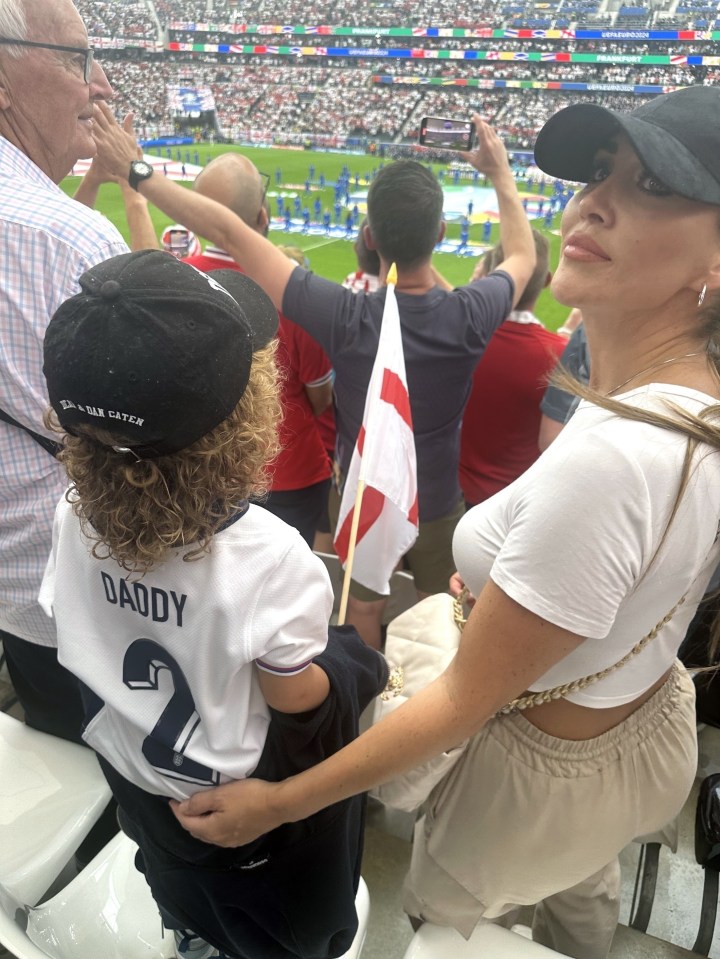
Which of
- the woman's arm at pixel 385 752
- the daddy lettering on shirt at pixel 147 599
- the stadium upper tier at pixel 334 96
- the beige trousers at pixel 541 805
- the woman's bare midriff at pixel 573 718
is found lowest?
the beige trousers at pixel 541 805

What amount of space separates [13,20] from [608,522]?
3.94 ft

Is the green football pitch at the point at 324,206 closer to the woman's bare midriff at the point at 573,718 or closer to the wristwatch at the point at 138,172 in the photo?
the wristwatch at the point at 138,172

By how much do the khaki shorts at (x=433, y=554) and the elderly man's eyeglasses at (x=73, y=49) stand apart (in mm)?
1409

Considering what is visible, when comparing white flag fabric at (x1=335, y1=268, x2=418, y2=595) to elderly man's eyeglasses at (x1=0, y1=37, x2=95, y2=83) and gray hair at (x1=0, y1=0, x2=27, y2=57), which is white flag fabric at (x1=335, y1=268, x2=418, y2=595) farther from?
gray hair at (x1=0, y1=0, x2=27, y2=57)

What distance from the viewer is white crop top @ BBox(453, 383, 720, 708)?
1.95ft

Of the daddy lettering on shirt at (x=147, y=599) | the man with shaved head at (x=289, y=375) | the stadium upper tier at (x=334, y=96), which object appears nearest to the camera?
the daddy lettering on shirt at (x=147, y=599)

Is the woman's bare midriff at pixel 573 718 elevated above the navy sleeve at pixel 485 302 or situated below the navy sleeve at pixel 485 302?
below

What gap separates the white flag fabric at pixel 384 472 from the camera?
4.32ft

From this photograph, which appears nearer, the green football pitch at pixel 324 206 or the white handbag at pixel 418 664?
the white handbag at pixel 418 664

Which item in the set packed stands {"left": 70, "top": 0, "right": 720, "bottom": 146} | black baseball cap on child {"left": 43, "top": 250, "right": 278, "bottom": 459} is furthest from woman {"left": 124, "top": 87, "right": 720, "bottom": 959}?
packed stands {"left": 70, "top": 0, "right": 720, "bottom": 146}

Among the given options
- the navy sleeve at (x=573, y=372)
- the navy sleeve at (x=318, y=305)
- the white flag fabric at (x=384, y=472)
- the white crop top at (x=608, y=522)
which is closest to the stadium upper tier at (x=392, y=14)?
the navy sleeve at (x=318, y=305)

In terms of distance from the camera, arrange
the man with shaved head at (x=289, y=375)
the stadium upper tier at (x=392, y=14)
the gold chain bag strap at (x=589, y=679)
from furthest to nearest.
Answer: the stadium upper tier at (x=392, y=14) → the man with shaved head at (x=289, y=375) → the gold chain bag strap at (x=589, y=679)

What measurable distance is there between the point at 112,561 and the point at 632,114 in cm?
81

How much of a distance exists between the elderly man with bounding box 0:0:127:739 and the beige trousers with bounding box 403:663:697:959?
78 cm
